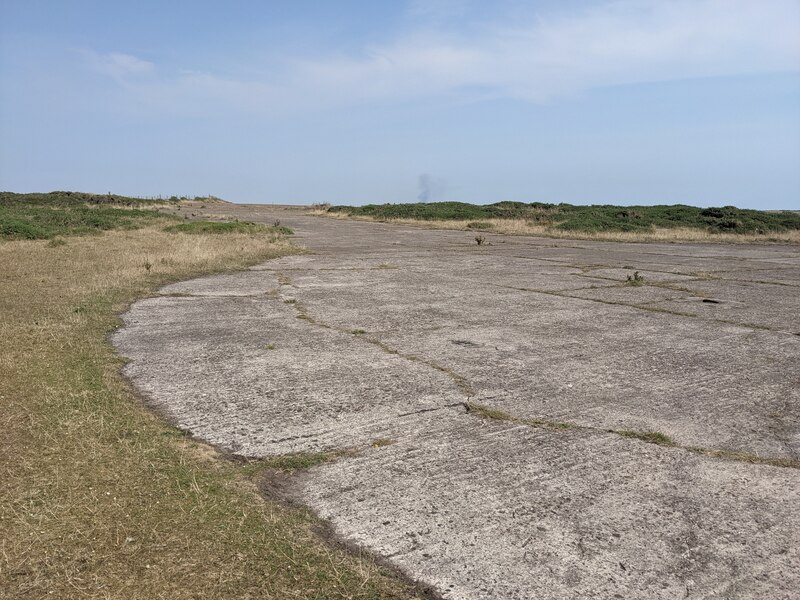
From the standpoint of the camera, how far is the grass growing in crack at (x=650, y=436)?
3.87 meters

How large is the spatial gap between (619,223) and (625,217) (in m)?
5.46

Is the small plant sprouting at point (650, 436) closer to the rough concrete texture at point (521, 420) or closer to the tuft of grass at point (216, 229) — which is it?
the rough concrete texture at point (521, 420)

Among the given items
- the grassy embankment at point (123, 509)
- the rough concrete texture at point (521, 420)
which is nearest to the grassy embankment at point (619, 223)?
the rough concrete texture at point (521, 420)

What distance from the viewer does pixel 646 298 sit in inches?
374

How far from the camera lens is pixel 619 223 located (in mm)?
31344

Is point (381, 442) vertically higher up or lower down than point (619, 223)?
lower down

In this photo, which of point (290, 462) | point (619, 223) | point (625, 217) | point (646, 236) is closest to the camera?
point (290, 462)

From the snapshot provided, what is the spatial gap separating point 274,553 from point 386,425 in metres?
1.57

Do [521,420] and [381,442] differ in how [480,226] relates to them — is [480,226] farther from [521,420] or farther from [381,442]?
[381,442]

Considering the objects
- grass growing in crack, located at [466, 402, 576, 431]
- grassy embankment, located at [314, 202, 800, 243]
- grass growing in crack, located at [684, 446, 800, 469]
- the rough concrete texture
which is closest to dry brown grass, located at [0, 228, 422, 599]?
the rough concrete texture

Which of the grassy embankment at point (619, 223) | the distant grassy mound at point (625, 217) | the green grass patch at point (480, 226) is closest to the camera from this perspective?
the grassy embankment at point (619, 223)

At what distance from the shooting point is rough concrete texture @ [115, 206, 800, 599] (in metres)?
2.66

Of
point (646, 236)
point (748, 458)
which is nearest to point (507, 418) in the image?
point (748, 458)

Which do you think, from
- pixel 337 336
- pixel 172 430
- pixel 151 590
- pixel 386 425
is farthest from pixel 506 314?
pixel 151 590
